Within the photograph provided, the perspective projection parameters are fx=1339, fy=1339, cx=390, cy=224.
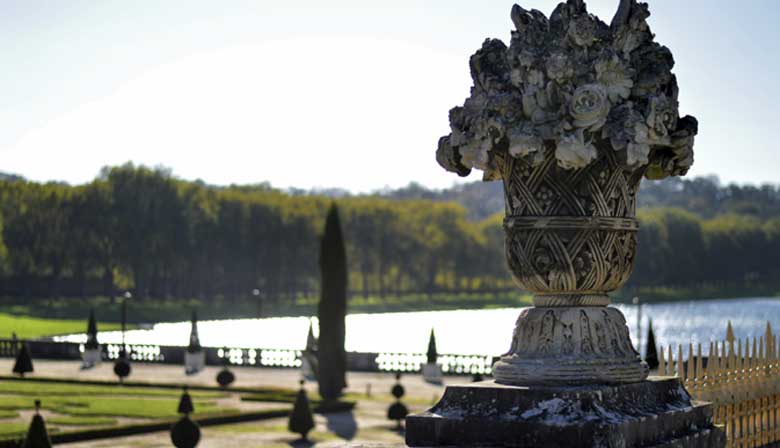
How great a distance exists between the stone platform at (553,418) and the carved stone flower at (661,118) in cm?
120

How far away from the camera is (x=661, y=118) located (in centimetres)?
651

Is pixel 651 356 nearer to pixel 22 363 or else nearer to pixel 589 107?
pixel 22 363

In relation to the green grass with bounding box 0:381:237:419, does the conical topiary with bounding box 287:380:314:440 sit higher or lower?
higher

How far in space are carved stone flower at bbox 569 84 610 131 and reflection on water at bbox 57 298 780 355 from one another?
6463 cm

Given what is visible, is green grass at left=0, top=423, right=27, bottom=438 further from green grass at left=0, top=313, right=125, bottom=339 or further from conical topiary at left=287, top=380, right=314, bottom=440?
green grass at left=0, top=313, right=125, bottom=339

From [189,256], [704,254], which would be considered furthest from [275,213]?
[704,254]

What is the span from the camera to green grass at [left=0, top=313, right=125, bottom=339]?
87062 mm

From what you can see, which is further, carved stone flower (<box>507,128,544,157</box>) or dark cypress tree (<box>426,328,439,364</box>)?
dark cypress tree (<box>426,328,439,364</box>)

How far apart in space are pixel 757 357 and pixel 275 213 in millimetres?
120579

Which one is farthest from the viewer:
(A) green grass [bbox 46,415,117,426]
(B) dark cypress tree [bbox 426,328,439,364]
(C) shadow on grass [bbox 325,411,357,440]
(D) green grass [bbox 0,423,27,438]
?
(B) dark cypress tree [bbox 426,328,439,364]

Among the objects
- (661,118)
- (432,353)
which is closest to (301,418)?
(432,353)

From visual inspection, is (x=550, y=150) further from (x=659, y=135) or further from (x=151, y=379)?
(x=151, y=379)

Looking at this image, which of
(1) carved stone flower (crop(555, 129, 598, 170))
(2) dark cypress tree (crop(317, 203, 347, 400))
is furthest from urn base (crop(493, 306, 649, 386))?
(2) dark cypress tree (crop(317, 203, 347, 400))

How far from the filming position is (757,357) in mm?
9984
